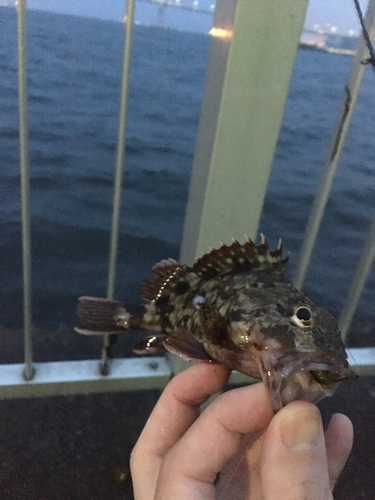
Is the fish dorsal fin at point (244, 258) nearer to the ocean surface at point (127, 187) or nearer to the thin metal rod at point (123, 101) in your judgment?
the thin metal rod at point (123, 101)

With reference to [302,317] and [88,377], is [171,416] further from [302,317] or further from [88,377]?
[88,377]

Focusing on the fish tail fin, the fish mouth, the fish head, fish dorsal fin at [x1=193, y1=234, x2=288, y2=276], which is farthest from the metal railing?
the fish mouth

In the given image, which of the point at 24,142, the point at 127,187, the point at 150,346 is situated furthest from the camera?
the point at 127,187

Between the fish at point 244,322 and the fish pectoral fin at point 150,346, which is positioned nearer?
the fish at point 244,322

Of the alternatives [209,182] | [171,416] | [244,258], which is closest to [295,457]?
[171,416]

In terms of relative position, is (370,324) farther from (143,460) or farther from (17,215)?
(17,215)

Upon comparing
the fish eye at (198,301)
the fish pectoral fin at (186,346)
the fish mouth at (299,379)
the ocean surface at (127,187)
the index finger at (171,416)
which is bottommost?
the ocean surface at (127,187)

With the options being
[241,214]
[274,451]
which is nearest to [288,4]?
[241,214]

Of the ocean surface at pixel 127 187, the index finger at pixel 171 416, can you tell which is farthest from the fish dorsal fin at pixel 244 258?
the ocean surface at pixel 127 187
